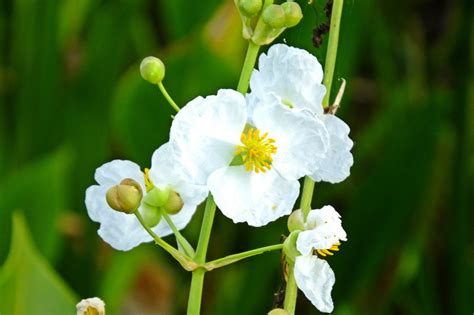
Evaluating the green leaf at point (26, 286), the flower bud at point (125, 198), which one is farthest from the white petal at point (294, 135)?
the green leaf at point (26, 286)

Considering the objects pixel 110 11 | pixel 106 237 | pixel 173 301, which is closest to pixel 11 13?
pixel 110 11

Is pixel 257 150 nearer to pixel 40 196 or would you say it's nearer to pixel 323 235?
pixel 323 235

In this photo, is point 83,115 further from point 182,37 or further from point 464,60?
point 464,60

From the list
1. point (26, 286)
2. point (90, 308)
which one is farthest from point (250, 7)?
point (26, 286)

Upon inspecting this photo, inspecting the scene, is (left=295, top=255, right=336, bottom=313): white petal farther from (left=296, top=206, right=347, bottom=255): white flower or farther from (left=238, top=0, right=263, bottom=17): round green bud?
(left=238, top=0, right=263, bottom=17): round green bud

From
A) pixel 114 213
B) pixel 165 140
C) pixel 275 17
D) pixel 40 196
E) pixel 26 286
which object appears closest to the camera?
pixel 275 17
